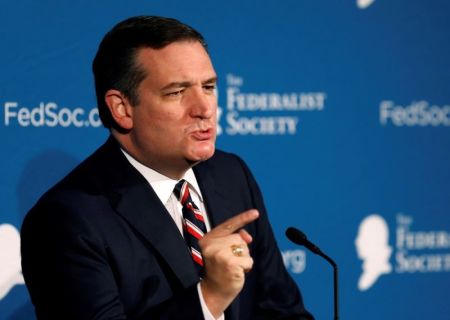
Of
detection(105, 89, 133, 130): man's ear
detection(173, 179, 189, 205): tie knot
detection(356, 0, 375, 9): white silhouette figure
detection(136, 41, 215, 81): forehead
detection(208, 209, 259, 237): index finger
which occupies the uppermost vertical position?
detection(356, 0, 375, 9): white silhouette figure

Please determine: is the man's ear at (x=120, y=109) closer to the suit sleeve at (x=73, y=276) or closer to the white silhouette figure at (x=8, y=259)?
the suit sleeve at (x=73, y=276)

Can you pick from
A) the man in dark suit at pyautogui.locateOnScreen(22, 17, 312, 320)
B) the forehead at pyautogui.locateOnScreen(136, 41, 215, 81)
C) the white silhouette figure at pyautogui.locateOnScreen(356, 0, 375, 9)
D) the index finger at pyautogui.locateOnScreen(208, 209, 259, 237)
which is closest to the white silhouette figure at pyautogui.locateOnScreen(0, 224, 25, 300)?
the man in dark suit at pyautogui.locateOnScreen(22, 17, 312, 320)

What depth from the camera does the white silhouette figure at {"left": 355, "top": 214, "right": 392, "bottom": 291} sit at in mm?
3105

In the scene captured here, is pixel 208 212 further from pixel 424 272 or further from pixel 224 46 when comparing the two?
pixel 424 272

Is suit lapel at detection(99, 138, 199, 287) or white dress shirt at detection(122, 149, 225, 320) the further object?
white dress shirt at detection(122, 149, 225, 320)

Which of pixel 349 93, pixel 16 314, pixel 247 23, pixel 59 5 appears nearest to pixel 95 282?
pixel 16 314

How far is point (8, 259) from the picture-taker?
2541mm

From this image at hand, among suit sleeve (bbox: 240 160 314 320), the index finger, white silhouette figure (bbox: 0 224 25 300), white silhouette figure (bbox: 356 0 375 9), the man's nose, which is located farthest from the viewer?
white silhouette figure (bbox: 356 0 375 9)

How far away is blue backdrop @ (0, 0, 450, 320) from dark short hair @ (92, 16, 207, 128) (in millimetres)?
601

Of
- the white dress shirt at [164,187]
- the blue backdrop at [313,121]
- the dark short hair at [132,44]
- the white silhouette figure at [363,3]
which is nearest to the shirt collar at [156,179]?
the white dress shirt at [164,187]

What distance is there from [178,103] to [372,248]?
1.46m

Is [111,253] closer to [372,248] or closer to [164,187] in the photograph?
[164,187]

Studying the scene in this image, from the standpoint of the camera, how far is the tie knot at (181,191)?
6.82 ft

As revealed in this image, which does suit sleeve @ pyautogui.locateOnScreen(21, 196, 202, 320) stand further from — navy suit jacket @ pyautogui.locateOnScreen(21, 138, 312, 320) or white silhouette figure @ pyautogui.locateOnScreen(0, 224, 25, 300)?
white silhouette figure @ pyautogui.locateOnScreen(0, 224, 25, 300)
